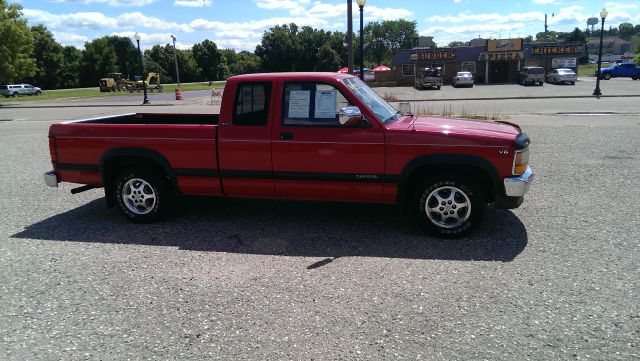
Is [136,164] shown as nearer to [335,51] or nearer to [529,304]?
[529,304]

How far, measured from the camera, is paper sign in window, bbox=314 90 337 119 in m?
5.35

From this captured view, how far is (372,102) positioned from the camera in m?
5.68

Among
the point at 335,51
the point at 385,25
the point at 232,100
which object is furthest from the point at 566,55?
the point at 385,25

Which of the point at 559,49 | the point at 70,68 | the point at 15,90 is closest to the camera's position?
the point at 559,49

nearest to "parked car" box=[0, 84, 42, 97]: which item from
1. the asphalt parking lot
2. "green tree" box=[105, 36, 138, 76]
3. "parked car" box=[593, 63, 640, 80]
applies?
"green tree" box=[105, 36, 138, 76]

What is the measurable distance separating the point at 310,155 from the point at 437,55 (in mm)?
52529

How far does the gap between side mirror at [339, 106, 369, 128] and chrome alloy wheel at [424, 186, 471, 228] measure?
1117mm

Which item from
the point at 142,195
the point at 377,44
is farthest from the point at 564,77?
the point at 377,44

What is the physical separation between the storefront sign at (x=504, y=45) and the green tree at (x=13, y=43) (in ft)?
149

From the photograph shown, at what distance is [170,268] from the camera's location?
15.4 ft

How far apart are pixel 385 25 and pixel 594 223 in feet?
479

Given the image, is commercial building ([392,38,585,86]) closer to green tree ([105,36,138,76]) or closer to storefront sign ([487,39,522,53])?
storefront sign ([487,39,522,53])

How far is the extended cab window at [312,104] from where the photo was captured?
5348 mm

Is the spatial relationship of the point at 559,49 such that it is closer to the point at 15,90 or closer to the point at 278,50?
the point at 278,50
